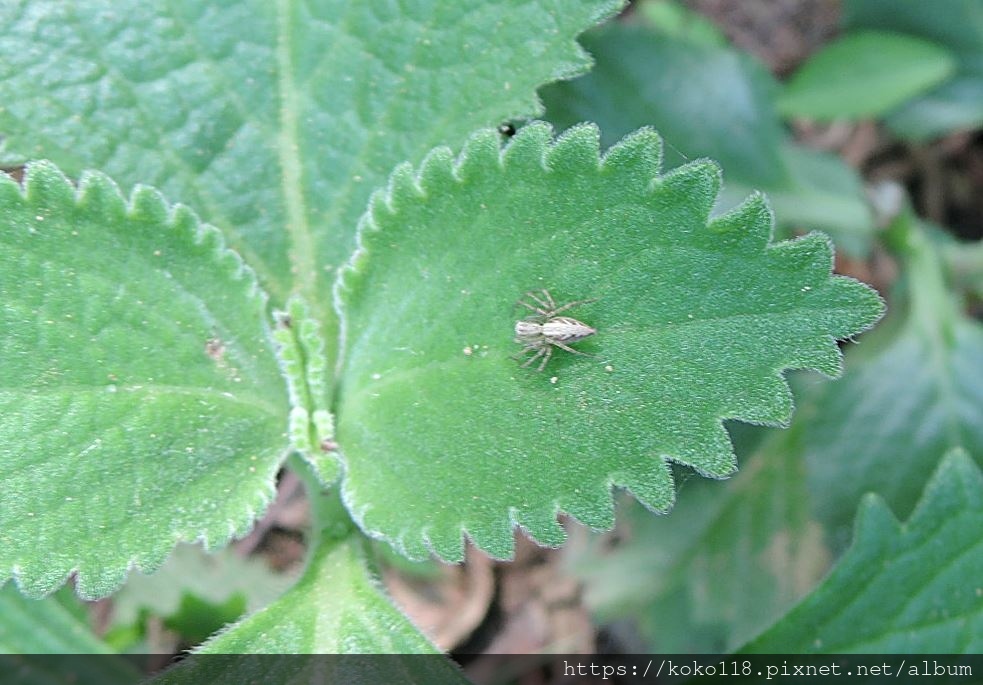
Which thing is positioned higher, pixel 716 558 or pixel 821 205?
pixel 821 205

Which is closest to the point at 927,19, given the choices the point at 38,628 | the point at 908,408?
the point at 908,408

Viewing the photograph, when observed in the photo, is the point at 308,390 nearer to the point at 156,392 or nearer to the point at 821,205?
the point at 156,392

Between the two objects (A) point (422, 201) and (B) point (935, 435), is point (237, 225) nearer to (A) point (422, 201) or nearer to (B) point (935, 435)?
(A) point (422, 201)

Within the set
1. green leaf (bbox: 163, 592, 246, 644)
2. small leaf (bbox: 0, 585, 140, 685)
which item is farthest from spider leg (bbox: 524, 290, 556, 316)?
small leaf (bbox: 0, 585, 140, 685)

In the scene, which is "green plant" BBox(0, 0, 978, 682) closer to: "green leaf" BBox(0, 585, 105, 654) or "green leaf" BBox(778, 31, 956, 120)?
"green leaf" BBox(0, 585, 105, 654)

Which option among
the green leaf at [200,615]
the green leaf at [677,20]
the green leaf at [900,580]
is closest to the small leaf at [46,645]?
the green leaf at [200,615]

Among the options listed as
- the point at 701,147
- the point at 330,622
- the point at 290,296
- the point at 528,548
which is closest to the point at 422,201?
the point at 290,296
